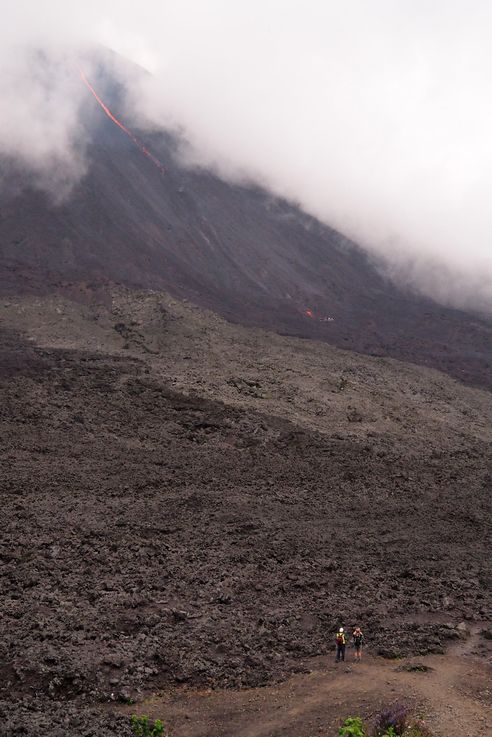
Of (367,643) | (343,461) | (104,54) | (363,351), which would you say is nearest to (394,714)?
(367,643)

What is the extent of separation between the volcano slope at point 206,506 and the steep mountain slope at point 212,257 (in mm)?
4294

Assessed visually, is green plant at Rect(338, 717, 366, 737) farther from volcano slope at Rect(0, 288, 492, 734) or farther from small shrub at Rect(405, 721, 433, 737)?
volcano slope at Rect(0, 288, 492, 734)

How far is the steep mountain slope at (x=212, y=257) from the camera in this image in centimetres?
3553

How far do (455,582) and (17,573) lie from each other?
10293 mm

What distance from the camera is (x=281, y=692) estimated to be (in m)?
12.0

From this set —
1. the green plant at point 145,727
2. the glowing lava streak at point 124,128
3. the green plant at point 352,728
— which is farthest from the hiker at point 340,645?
the glowing lava streak at point 124,128

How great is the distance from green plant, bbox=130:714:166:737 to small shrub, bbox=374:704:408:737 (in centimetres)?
332

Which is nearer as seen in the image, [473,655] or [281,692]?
[281,692]

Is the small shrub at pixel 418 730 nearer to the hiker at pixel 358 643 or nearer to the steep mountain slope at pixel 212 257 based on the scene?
the hiker at pixel 358 643

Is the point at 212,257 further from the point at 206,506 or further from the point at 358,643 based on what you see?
the point at 358,643

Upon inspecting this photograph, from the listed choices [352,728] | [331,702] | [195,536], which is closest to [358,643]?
[331,702]

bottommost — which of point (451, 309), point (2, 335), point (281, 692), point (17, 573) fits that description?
point (281, 692)

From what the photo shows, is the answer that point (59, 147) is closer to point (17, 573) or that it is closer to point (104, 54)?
point (104, 54)

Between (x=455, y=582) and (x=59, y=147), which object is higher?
(x=59, y=147)
